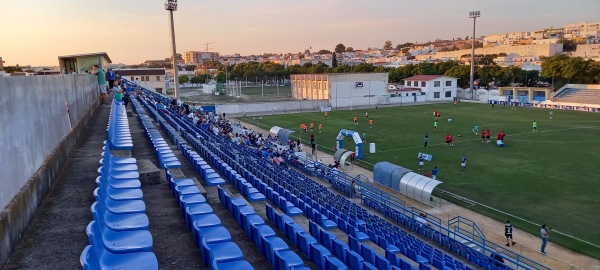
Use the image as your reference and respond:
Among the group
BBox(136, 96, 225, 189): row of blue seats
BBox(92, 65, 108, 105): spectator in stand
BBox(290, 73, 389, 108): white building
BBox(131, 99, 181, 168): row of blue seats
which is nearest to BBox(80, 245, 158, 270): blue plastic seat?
BBox(136, 96, 225, 189): row of blue seats

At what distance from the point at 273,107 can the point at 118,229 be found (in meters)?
56.2

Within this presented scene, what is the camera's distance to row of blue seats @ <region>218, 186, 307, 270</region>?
715 centimetres

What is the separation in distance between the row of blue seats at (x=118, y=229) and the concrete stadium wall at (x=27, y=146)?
1.21m

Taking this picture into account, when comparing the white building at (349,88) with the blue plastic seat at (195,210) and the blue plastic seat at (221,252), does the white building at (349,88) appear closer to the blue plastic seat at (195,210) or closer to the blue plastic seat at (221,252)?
the blue plastic seat at (195,210)

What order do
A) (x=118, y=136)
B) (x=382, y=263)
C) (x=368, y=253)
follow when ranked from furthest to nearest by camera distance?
(x=118, y=136) < (x=368, y=253) < (x=382, y=263)

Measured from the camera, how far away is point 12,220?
6500 mm

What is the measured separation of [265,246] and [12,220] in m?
4.12

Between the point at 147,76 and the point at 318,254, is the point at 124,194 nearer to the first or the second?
the point at 318,254

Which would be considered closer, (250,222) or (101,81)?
(250,222)

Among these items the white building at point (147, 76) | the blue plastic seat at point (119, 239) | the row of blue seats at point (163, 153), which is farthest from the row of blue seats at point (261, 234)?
the white building at point (147, 76)

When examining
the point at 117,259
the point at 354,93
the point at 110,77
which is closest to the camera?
the point at 117,259

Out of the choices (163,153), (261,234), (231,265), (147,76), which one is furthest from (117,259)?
(147,76)

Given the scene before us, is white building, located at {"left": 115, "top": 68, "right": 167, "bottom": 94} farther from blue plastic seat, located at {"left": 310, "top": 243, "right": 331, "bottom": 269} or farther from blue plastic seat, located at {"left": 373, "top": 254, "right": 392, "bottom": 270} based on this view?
blue plastic seat, located at {"left": 310, "top": 243, "right": 331, "bottom": 269}

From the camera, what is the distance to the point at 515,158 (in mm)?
28484
